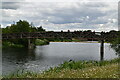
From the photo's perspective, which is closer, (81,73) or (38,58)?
(81,73)

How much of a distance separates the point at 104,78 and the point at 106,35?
71861mm

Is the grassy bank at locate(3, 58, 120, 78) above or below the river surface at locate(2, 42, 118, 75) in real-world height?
above

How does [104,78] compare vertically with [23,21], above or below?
below

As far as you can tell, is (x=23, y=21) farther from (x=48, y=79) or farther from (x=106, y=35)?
(x=48, y=79)

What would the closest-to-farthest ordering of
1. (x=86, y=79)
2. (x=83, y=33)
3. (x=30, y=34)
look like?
(x=86, y=79) < (x=83, y=33) < (x=30, y=34)

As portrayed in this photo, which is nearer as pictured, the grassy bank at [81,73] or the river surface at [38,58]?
the grassy bank at [81,73]

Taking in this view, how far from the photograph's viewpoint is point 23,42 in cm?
10344

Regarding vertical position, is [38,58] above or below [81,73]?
below

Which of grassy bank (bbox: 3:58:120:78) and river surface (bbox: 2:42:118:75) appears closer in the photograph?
grassy bank (bbox: 3:58:120:78)

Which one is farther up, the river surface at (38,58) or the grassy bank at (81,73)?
the grassy bank at (81,73)

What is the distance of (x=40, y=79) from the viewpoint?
10.2 m

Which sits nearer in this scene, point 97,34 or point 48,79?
point 48,79

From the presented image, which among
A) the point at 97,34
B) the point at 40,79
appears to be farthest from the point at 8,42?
the point at 40,79

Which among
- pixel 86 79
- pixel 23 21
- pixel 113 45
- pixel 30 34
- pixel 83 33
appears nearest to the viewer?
pixel 86 79
